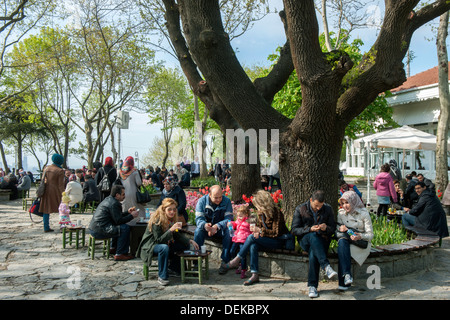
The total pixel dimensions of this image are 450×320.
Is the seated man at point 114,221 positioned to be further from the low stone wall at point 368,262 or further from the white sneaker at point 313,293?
the white sneaker at point 313,293

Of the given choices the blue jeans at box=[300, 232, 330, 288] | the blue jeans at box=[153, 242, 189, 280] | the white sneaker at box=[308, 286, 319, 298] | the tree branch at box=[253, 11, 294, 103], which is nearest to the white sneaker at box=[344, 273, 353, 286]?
the blue jeans at box=[300, 232, 330, 288]

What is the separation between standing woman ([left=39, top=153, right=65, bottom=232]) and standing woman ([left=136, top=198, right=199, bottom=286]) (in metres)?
4.60

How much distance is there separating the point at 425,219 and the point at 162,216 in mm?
5055

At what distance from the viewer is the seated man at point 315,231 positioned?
206 inches

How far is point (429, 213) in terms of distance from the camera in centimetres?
744

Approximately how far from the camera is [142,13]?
667 inches

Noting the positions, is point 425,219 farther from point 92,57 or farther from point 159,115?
point 159,115

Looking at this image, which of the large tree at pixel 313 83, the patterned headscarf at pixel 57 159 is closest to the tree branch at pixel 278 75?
the large tree at pixel 313 83

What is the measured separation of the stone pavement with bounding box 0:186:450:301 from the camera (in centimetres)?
508

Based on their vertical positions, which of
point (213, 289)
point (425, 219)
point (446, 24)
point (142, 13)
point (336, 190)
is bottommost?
point (213, 289)

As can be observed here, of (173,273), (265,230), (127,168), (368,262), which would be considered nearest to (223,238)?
(265,230)

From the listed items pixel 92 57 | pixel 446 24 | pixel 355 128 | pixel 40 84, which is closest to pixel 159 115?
pixel 40 84

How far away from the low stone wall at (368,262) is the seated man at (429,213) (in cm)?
125

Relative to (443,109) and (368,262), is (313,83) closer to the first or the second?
(368,262)
